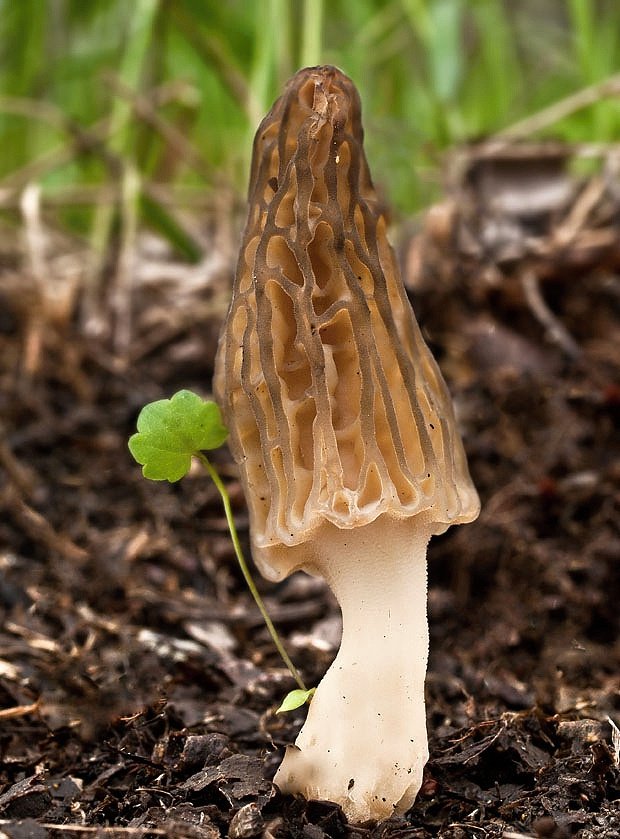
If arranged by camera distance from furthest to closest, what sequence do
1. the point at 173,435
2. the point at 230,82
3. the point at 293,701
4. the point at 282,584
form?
the point at 230,82 < the point at 282,584 < the point at 173,435 < the point at 293,701

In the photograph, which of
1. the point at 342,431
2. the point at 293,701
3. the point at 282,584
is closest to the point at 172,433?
the point at 342,431

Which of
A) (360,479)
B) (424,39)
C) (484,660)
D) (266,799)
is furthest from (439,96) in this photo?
(266,799)

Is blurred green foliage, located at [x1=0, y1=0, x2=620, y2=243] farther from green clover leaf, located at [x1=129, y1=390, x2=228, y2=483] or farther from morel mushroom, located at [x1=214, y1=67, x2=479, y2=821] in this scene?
green clover leaf, located at [x1=129, y1=390, x2=228, y2=483]

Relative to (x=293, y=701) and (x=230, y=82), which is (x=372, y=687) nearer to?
(x=293, y=701)

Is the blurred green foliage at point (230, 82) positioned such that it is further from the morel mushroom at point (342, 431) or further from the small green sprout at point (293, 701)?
the small green sprout at point (293, 701)

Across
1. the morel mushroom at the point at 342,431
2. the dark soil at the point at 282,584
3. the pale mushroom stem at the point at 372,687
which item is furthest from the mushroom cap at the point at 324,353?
the dark soil at the point at 282,584

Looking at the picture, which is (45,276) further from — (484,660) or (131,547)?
(484,660)

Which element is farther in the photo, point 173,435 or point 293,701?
point 173,435
